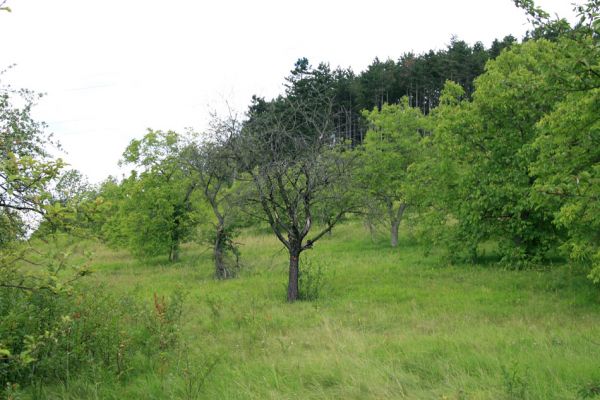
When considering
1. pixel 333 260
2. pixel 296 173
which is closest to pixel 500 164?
pixel 296 173

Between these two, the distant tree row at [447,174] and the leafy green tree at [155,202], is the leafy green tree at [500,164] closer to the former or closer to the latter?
the distant tree row at [447,174]

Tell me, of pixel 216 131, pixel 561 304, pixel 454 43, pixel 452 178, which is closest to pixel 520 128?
pixel 452 178

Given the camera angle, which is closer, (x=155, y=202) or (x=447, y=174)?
(x=447, y=174)

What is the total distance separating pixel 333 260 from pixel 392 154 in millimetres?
7748

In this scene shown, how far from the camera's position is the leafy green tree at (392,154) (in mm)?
27922

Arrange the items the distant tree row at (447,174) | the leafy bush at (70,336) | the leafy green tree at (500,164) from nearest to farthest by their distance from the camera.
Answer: the leafy bush at (70,336) < the distant tree row at (447,174) < the leafy green tree at (500,164)

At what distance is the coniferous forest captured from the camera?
570 centimetres

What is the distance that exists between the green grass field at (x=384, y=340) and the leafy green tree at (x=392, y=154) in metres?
8.72

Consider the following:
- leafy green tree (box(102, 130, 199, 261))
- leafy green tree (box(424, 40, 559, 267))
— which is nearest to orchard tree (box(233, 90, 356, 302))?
leafy green tree (box(424, 40, 559, 267))

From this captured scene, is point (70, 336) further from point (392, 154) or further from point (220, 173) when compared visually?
point (392, 154)

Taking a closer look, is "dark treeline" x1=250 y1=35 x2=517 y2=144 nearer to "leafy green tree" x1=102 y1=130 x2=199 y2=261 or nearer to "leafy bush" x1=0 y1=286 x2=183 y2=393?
"leafy green tree" x1=102 y1=130 x2=199 y2=261

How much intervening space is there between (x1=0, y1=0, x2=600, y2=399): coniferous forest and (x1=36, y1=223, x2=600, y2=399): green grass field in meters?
0.05

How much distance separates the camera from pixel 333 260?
77.9 feet

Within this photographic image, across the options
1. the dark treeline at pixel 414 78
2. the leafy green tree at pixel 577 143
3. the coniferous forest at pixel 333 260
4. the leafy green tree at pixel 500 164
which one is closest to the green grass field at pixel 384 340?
the coniferous forest at pixel 333 260
